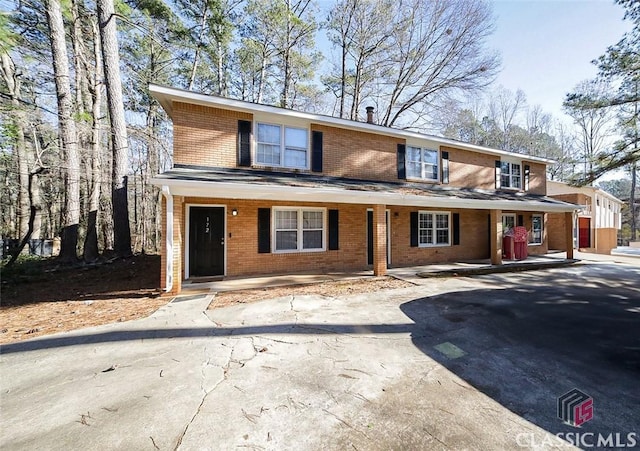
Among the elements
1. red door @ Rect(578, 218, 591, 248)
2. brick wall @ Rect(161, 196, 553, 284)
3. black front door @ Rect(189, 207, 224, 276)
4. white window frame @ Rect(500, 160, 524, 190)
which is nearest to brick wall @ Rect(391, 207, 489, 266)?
brick wall @ Rect(161, 196, 553, 284)

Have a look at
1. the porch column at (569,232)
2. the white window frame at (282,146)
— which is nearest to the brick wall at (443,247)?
the porch column at (569,232)

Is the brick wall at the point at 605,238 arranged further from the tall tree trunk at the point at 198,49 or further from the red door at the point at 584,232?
the tall tree trunk at the point at 198,49

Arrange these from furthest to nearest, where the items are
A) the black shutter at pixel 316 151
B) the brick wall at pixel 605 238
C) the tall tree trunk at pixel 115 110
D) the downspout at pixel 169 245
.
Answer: the brick wall at pixel 605 238 < the tall tree trunk at pixel 115 110 < the black shutter at pixel 316 151 < the downspout at pixel 169 245

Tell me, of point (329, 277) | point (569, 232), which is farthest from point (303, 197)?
point (569, 232)

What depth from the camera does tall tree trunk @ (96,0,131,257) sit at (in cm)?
957

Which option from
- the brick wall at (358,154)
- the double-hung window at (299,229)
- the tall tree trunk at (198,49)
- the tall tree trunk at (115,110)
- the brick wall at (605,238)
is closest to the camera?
the double-hung window at (299,229)

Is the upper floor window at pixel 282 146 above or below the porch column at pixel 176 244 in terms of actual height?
above

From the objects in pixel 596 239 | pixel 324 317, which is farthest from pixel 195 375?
pixel 596 239

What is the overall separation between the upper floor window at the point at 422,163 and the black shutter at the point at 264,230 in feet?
20.2

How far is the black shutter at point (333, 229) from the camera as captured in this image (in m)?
8.99

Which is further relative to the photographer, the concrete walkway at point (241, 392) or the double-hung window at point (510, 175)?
the double-hung window at point (510, 175)

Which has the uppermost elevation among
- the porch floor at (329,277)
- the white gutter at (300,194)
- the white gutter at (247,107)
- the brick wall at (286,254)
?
the white gutter at (247,107)

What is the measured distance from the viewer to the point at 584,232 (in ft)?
59.1

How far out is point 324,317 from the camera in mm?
4766
